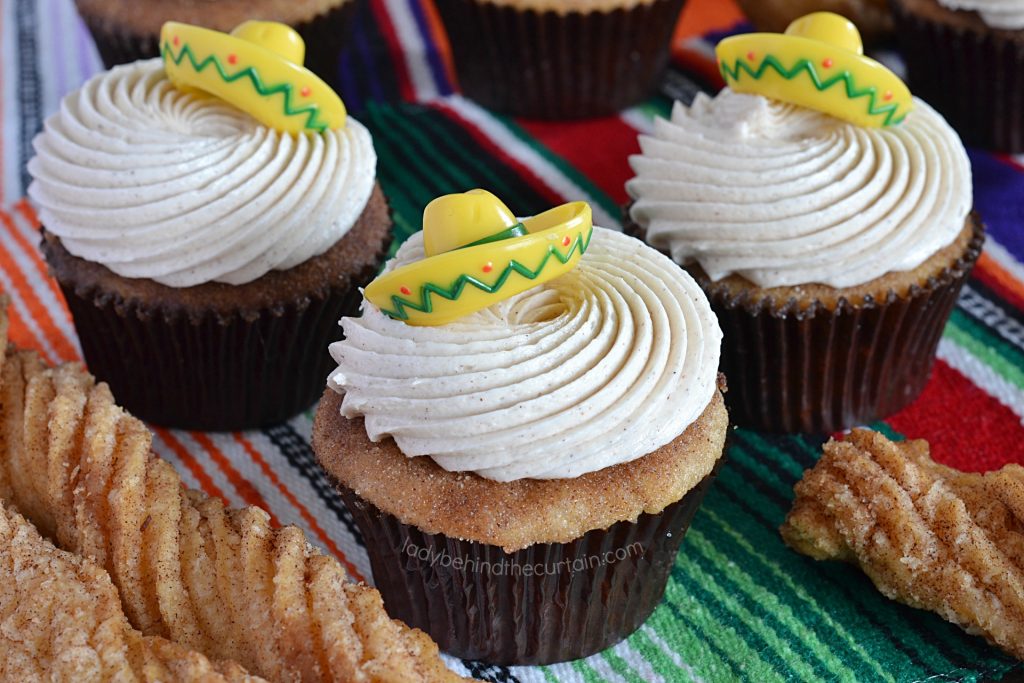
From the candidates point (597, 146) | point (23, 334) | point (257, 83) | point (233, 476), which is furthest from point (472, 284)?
point (597, 146)

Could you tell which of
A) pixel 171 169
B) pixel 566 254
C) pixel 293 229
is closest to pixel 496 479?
pixel 566 254

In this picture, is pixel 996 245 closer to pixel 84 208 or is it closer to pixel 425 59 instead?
pixel 425 59

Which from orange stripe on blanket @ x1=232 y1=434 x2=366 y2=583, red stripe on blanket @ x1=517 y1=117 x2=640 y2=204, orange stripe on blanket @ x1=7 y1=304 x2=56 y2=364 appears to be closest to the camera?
orange stripe on blanket @ x1=232 y1=434 x2=366 y2=583

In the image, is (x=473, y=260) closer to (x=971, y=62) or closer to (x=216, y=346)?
(x=216, y=346)

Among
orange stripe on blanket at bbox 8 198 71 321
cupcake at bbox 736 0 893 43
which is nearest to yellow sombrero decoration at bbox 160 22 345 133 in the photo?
orange stripe on blanket at bbox 8 198 71 321

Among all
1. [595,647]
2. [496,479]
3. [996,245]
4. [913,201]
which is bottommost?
[595,647]

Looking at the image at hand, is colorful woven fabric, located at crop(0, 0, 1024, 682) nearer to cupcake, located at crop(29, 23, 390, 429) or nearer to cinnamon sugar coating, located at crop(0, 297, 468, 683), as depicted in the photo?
cupcake, located at crop(29, 23, 390, 429)

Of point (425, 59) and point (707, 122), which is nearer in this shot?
point (707, 122)
